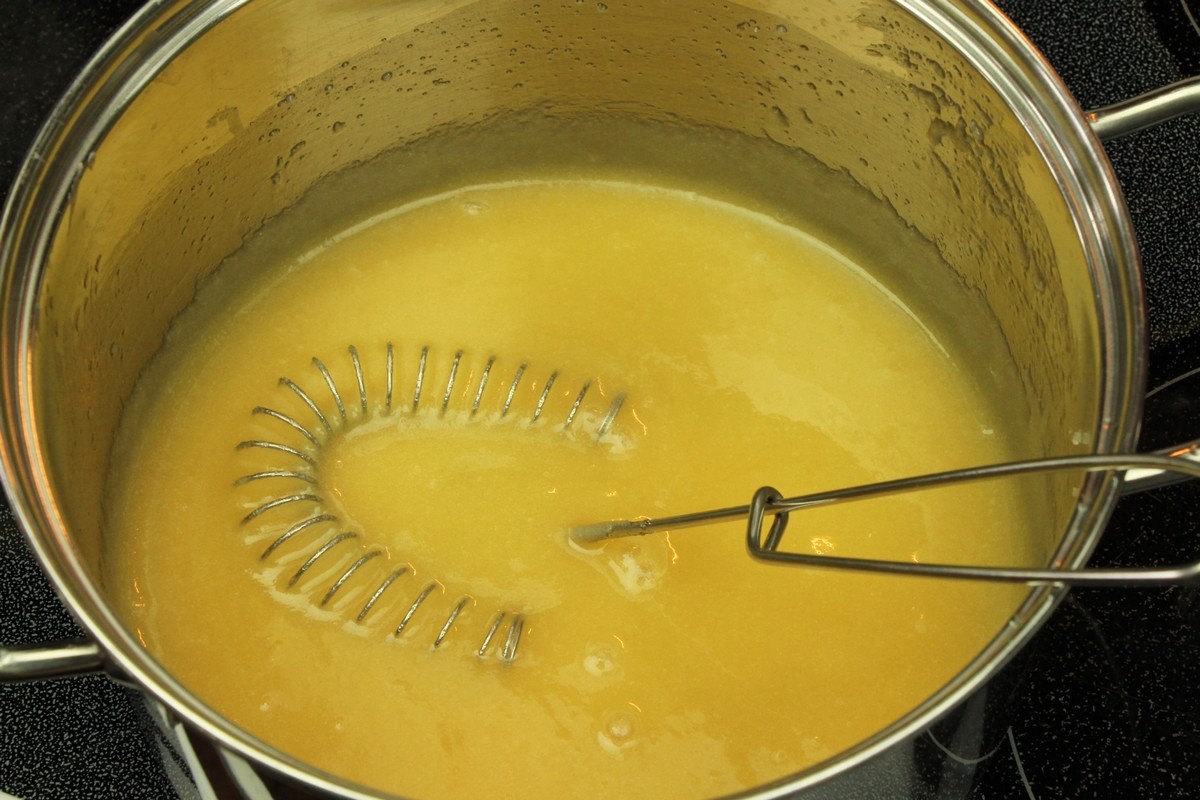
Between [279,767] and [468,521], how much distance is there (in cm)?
36

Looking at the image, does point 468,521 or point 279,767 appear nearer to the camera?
point 279,767

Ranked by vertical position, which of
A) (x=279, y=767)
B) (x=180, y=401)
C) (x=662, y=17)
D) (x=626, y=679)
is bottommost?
(x=279, y=767)

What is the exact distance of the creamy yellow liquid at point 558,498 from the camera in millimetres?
932

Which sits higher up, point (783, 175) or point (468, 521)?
point (783, 175)

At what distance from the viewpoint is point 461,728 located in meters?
0.92

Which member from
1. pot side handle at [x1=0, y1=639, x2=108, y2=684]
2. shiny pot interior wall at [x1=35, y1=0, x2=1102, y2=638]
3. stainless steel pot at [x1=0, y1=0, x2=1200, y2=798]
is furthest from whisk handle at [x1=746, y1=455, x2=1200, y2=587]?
pot side handle at [x1=0, y1=639, x2=108, y2=684]

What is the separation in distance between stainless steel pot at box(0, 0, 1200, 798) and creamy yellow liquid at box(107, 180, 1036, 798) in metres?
0.07

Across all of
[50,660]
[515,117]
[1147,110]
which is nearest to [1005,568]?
[1147,110]

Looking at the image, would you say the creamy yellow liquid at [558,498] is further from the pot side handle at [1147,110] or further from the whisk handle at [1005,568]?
the pot side handle at [1147,110]

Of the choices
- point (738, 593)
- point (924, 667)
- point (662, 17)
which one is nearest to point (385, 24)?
point (662, 17)

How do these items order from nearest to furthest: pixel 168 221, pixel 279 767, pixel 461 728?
pixel 279 767
pixel 461 728
pixel 168 221

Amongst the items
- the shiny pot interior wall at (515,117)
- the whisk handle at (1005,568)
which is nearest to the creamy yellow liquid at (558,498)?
the shiny pot interior wall at (515,117)

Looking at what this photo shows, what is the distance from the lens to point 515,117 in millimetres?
1214

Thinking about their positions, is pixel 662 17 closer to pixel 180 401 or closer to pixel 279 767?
pixel 180 401
